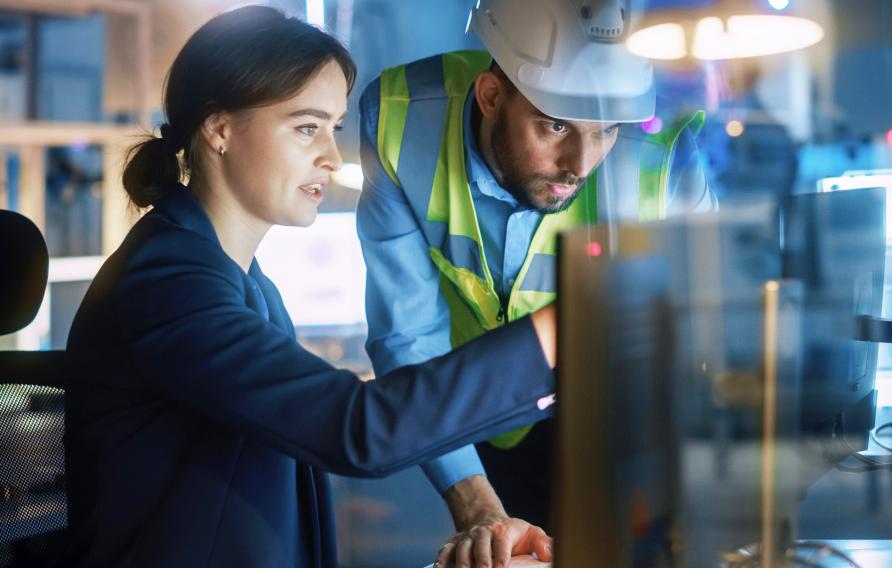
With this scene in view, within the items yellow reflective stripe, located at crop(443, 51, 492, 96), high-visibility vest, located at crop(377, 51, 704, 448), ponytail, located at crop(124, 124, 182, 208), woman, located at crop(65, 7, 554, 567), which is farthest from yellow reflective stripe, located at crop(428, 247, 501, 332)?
ponytail, located at crop(124, 124, 182, 208)

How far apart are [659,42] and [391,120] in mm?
567

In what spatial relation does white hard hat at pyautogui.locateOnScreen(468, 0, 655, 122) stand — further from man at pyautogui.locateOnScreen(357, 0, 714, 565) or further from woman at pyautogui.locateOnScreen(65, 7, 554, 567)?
woman at pyautogui.locateOnScreen(65, 7, 554, 567)

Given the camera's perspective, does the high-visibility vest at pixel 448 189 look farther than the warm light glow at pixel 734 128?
No

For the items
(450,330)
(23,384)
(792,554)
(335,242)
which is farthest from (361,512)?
(792,554)

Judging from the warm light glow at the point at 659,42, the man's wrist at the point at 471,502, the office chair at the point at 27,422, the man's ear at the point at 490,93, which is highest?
the warm light glow at the point at 659,42

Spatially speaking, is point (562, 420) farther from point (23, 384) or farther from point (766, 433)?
point (23, 384)

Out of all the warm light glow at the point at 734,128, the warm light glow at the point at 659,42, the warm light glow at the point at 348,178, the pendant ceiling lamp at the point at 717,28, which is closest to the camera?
the warm light glow at the point at 659,42

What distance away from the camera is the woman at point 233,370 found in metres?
0.85

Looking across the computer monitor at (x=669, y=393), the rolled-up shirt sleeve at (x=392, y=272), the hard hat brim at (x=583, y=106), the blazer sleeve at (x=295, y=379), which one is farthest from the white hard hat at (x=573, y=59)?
the computer monitor at (x=669, y=393)

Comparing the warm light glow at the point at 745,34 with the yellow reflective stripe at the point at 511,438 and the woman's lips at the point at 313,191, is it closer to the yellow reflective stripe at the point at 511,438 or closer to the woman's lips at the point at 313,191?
the yellow reflective stripe at the point at 511,438

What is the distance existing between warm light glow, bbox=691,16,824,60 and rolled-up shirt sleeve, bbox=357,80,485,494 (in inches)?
36.0

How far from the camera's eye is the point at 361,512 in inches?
133

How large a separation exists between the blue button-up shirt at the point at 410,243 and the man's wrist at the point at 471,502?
0.89ft

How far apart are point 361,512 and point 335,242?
884 mm
